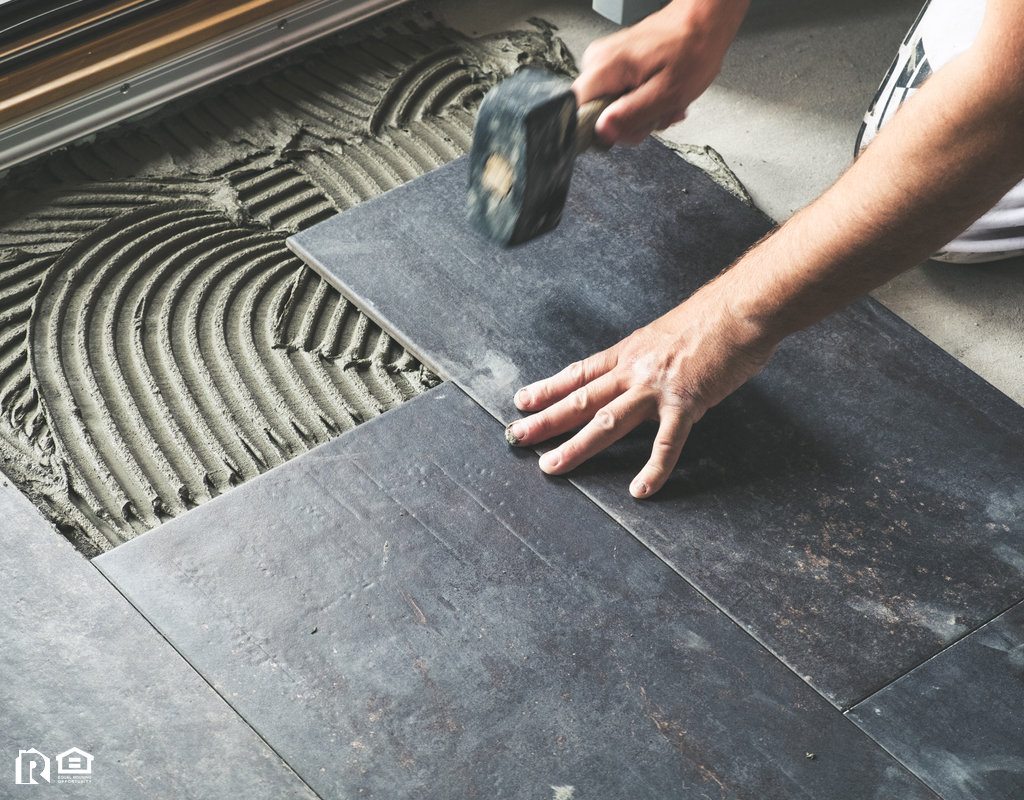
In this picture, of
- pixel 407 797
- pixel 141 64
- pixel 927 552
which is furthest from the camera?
pixel 141 64

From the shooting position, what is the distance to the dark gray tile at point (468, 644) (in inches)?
55.0

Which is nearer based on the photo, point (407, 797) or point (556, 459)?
point (407, 797)

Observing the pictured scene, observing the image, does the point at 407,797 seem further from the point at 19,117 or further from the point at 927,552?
the point at 19,117

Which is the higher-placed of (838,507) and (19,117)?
(19,117)

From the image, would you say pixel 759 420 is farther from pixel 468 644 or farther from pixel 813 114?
pixel 813 114

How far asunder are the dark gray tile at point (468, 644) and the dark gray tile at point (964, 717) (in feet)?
0.16

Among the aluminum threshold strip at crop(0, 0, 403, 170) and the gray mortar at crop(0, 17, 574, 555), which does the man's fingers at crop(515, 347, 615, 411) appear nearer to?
the gray mortar at crop(0, 17, 574, 555)

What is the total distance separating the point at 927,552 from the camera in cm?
167

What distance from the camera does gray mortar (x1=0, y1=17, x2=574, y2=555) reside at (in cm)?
179

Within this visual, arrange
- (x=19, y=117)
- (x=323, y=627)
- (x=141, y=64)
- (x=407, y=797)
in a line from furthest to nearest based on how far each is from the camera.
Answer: (x=141, y=64)
(x=19, y=117)
(x=323, y=627)
(x=407, y=797)

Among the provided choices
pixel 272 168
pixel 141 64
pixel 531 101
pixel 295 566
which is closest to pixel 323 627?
pixel 295 566

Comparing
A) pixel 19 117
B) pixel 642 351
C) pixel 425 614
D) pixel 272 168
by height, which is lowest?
pixel 425 614

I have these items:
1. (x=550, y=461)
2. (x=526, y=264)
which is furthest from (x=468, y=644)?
(x=526, y=264)

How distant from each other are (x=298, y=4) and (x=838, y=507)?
1962mm
